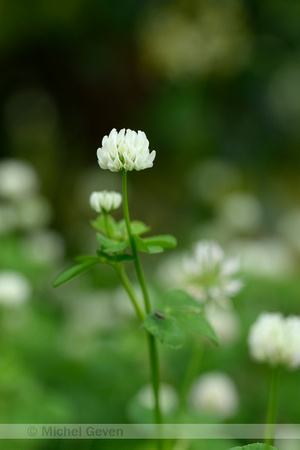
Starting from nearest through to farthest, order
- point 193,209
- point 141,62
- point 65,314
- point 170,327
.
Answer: point 170,327, point 65,314, point 193,209, point 141,62

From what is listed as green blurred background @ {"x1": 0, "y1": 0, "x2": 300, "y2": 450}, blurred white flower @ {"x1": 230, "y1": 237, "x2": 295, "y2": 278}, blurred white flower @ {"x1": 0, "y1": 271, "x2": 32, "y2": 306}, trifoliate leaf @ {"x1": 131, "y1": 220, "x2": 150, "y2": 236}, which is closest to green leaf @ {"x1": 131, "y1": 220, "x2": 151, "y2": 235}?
trifoliate leaf @ {"x1": 131, "y1": 220, "x2": 150, "y2": 236}

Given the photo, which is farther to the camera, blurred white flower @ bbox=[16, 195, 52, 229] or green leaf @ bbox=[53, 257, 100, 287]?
blurred white flower @ bbox=[16, 195, 52, 229]

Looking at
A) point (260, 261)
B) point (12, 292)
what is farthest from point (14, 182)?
point (260, 261)

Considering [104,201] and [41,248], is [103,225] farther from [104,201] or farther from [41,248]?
[41,248]

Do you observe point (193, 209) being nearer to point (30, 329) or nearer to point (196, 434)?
point (30, 329)

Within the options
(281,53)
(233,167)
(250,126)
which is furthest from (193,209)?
(281,53)

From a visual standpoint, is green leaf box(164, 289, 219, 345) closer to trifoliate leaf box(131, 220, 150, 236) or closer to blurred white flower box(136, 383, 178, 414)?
trifoliate leaf box(131, 220, 150, 236)
